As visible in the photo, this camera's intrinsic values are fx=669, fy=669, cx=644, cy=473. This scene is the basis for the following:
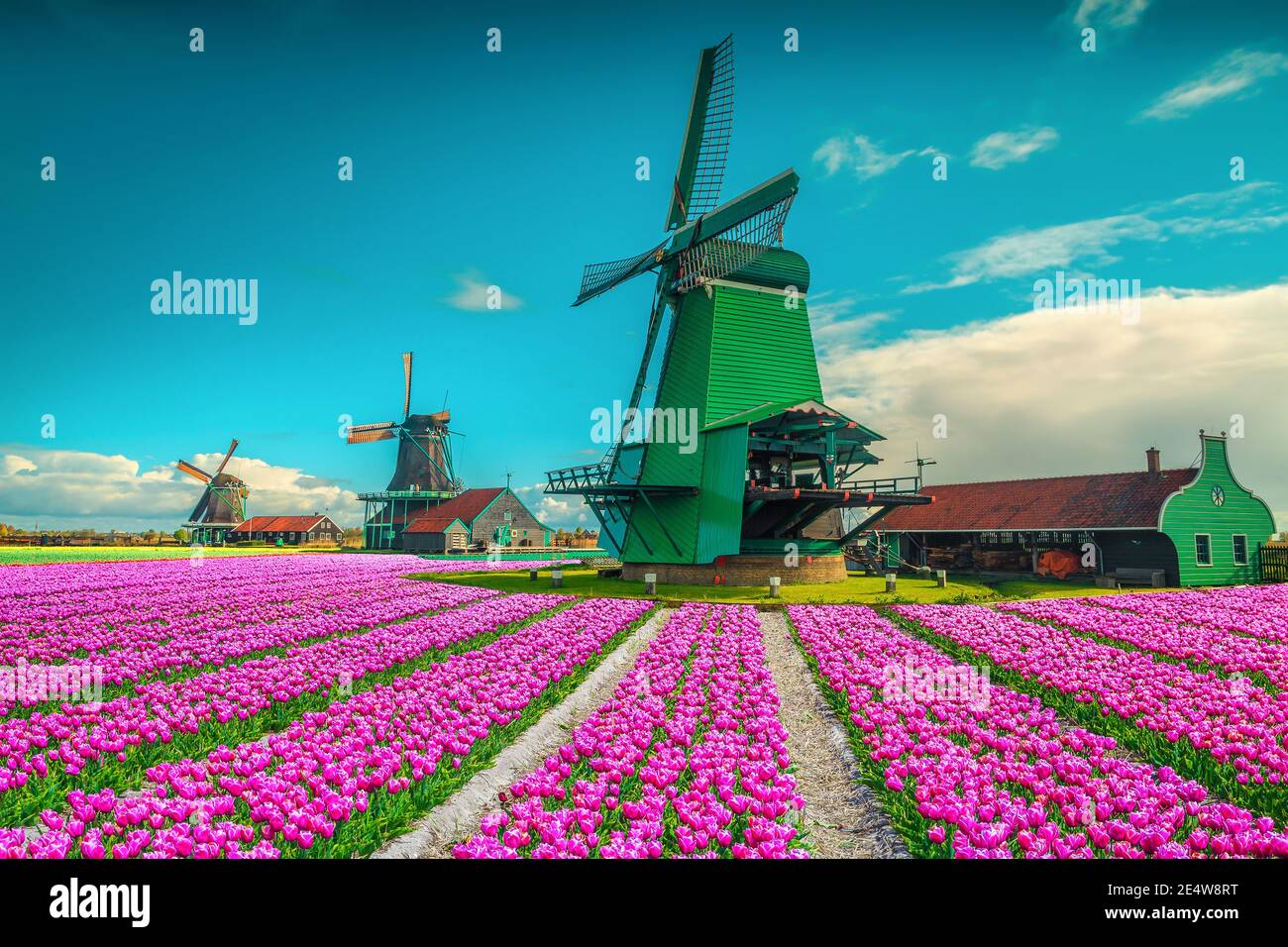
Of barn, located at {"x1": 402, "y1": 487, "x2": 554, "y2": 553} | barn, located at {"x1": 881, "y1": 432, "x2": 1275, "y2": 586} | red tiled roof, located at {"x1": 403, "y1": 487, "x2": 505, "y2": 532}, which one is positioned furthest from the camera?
red tiled roof, located at {"x1": 403, "y1": 487, "x2": 505, "y2": 532}

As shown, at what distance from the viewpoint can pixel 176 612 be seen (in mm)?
18484

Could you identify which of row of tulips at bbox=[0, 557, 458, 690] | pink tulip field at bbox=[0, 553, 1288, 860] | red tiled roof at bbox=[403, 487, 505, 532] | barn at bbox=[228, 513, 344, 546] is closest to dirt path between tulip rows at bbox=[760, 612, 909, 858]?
pink tulip field at bbox=[0, 553, 1288, 860]

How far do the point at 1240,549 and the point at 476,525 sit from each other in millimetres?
57166

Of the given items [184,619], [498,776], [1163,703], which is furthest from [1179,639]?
[184,619]

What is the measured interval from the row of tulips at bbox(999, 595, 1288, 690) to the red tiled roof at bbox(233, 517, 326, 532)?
318 feet

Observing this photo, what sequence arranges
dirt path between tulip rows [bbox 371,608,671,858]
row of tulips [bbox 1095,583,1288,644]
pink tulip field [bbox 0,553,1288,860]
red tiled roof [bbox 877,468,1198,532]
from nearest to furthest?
1. pink tulip field [bbox 0,553,1288,860]
2. dirt path between tulip rows [bbox 371,608,671,858]
3. row of tulips [bbox 1095,583,1288,644]
4. red tiled roof [bbox 877,468,1198,532]

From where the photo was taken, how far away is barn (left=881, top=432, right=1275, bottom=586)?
96.2 feet

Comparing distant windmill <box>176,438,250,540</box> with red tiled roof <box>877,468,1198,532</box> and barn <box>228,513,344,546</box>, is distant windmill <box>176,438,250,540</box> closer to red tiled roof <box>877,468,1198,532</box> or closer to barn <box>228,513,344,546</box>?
barn <box>228,513,344,546</box>

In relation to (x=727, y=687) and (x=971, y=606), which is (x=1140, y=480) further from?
(x=727, y=687)

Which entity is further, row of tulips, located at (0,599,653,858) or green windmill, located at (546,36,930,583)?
green windmill, located at (546,36,930,583)

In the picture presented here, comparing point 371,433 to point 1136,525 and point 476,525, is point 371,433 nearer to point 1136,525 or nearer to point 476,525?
point 476,525

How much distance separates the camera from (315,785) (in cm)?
579
